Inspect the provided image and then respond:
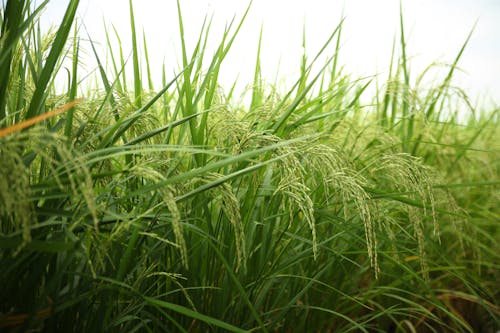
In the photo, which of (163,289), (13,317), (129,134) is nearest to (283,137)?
(129,134)

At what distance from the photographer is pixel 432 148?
3246 millimetres

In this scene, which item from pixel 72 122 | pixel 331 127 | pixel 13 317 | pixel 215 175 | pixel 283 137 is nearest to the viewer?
pixel 13 317

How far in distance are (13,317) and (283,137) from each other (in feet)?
3.59

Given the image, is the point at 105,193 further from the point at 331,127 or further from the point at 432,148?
the point at 432,148

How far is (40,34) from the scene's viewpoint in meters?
2.12

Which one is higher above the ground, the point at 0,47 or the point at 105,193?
the point at 0,47

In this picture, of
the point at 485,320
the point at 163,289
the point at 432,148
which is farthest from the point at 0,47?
the point at 485,320

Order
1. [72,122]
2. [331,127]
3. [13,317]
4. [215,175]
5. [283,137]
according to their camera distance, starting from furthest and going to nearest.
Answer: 1. [331,127]
2. [283,137]
3. [72,122]
4. [215,175]
5. [13,317]

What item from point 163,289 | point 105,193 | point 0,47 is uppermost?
point 0,47

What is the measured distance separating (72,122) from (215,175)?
1.51ft

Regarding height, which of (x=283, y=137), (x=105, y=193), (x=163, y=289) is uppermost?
(x=283, y=137)

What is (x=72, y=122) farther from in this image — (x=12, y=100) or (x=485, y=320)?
(x=485, y=320)

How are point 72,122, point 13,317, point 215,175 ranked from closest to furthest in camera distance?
point 13,317
point 215,175
point 72,122

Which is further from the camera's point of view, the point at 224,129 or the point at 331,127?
the point at 331,127
